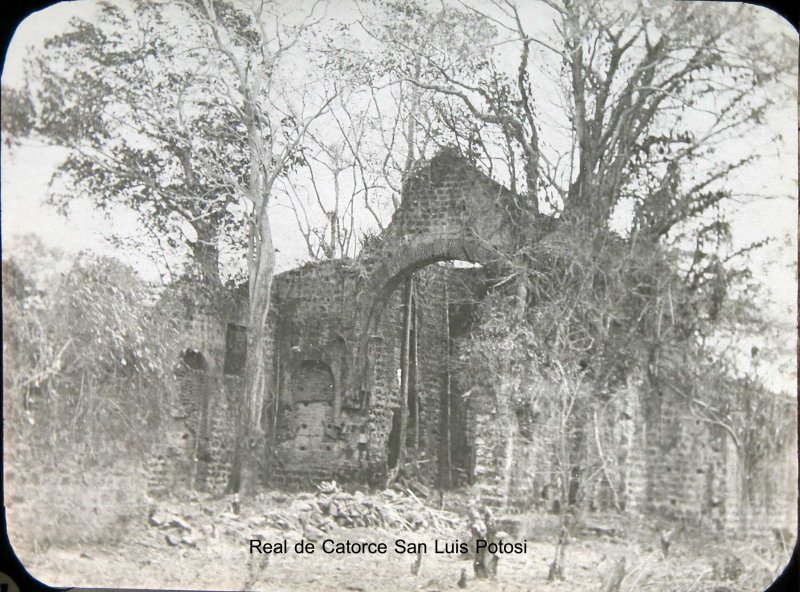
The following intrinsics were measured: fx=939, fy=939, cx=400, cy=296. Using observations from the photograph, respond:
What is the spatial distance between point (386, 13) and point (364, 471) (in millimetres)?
2907

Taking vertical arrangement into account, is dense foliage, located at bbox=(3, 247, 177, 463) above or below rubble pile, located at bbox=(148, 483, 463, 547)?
above

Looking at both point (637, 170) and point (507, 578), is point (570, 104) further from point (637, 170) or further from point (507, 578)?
point (507, 578)

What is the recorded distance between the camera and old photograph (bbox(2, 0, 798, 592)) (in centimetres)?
541

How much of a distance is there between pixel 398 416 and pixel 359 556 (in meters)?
1.64

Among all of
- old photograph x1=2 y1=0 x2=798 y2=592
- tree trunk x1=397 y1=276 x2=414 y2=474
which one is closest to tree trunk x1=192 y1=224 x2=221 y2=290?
old photograph x1=2 y1=0 x2=798 y2=592

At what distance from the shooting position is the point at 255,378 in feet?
19.5

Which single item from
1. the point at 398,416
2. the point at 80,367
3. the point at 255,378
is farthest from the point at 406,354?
the point at 80,367

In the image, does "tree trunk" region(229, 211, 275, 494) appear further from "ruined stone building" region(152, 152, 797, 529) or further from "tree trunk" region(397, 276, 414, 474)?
Answer: "tree trunk" region(397, 276, 414, 474)

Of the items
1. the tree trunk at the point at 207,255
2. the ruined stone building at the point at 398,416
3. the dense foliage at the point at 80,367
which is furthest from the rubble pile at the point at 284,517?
the tree trunk at the point at 207,255

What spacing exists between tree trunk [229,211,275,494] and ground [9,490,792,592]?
193 millimetres

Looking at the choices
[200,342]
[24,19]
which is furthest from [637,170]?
[24,19]

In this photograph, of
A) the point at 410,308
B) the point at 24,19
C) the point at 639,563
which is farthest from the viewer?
the point at 410,308

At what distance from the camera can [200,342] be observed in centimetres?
593

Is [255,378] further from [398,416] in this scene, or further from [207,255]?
[398,416]
